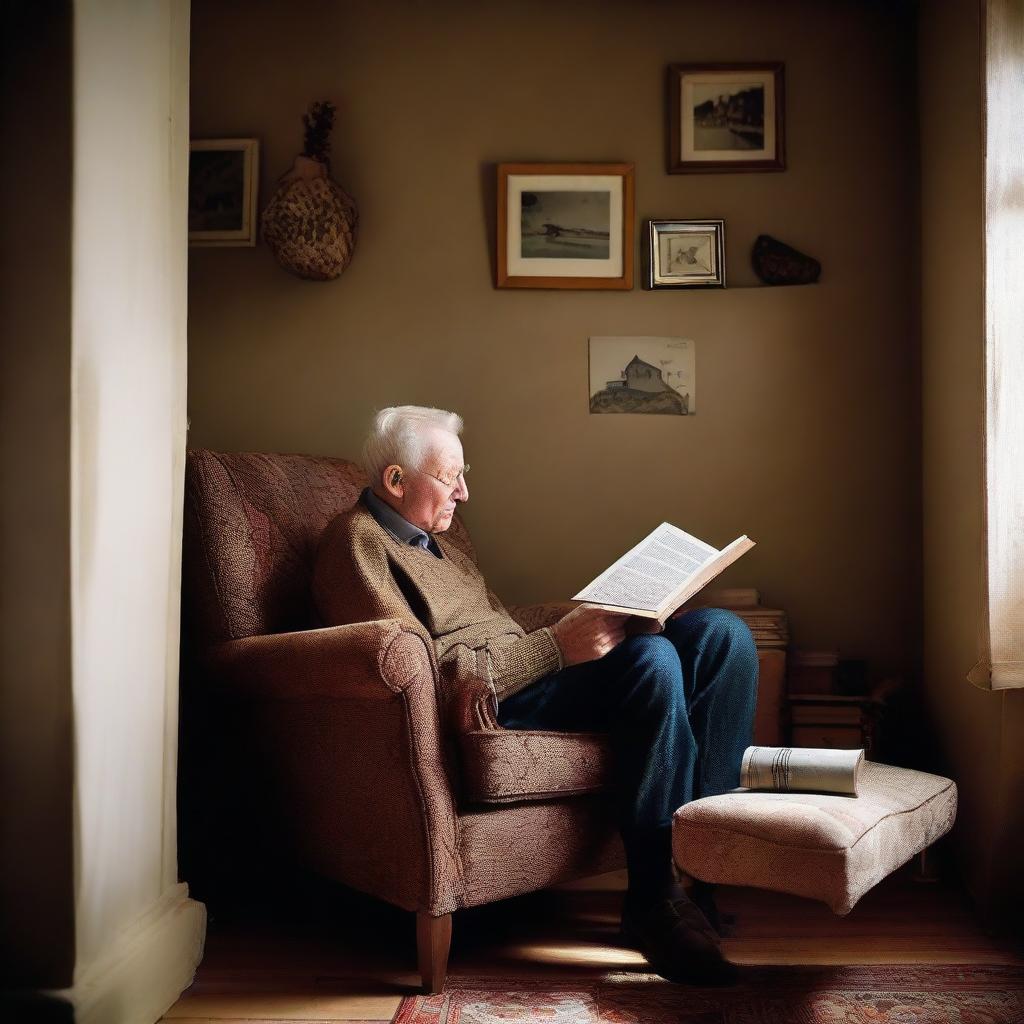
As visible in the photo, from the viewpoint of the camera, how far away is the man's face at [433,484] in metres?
2.19

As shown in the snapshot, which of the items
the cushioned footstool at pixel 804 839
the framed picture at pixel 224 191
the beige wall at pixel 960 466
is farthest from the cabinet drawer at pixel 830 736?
the framed picture at pixel 224 191

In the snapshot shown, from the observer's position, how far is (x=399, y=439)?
220cm

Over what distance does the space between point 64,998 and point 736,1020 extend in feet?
3.41

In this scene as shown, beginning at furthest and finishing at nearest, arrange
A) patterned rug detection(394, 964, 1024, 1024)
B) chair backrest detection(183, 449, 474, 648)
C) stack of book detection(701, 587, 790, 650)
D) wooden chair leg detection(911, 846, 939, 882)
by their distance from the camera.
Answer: stack of book detection(701, 587, 790, 650)
wooden chair leg detection(911, 846, 939, 882)
chair backrest detection(183, 449, 474, 648)
patterned rug detection(394, 964, 1024, 1024)

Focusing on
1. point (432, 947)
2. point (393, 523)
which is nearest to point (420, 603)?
point (393, 523)

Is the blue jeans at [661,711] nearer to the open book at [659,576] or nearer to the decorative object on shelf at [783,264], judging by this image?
the open book at [659,576]

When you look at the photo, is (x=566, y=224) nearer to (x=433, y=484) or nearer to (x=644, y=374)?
(x=644, y=374)

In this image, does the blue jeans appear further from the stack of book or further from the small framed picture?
the small framed picture

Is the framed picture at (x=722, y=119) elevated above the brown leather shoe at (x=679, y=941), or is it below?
above

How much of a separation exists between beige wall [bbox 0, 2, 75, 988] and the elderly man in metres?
0.61

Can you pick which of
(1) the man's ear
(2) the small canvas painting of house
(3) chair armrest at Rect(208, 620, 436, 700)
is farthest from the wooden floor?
(2) the small canvas painting of house

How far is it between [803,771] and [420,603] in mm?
795

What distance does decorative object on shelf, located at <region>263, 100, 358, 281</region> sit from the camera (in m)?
2.80

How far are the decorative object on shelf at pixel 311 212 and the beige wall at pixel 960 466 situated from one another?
5.24ft
